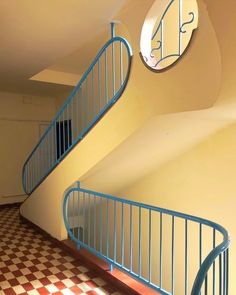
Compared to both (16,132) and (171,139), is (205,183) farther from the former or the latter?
(16,132)

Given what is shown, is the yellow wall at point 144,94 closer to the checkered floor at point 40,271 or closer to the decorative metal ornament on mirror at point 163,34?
the decorative metal ornament on mirror at point 163,34

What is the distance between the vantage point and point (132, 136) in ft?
7.72

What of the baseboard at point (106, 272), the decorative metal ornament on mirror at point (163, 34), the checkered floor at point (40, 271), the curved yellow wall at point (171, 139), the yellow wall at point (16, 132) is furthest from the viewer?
the yellow wall at point (16, 132)

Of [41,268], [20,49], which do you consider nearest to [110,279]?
[41,268]

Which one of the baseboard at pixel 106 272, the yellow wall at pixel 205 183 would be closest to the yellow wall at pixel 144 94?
the baseboard at pixel 106 272

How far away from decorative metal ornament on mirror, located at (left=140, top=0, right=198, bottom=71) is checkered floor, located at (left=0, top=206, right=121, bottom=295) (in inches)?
86.2

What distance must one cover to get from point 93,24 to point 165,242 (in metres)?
3.04

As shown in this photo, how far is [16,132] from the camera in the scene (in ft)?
20.7

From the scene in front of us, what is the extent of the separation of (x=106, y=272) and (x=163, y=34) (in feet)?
8.87

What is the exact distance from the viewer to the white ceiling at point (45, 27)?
263cm

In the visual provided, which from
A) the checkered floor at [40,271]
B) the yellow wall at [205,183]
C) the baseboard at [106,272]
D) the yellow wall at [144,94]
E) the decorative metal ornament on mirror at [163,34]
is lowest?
the checkered floor at [40,271]

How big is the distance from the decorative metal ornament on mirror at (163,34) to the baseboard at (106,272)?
191 centimetres

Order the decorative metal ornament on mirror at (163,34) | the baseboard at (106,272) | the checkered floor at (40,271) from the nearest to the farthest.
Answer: the decorative metal ornament on mirror at (163,34)
the baseboard at (106,272)
the checkered floor at (40,271)

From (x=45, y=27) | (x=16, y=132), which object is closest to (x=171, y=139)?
(x=45, y=27)
